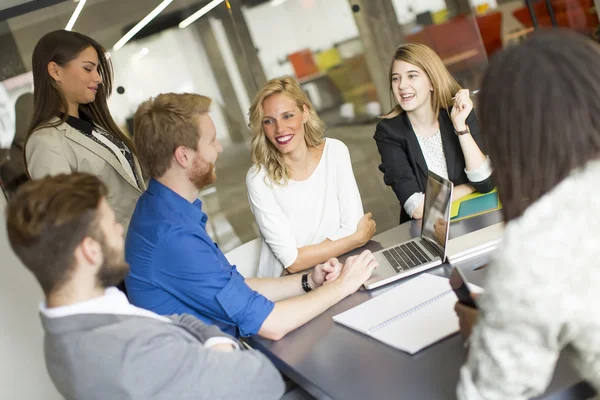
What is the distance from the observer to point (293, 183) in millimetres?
2861

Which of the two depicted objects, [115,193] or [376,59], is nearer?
[115,193]

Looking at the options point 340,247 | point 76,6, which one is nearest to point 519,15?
point 76,6

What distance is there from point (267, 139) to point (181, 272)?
112cm

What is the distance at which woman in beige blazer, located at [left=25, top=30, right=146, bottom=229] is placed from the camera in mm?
2891

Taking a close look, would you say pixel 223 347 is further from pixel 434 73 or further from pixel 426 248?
pixel 434 73

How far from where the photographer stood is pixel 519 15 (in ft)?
23.1

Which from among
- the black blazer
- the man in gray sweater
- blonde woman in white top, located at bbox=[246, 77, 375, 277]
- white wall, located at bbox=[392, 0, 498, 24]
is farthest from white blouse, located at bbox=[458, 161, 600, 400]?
white wall, located at bbox=[392, 0, 498, 24]

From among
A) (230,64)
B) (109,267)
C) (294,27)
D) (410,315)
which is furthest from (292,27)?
(109,267)

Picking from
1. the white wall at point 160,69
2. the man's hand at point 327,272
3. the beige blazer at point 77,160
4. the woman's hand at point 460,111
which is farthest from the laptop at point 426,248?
the white wall at point 160,69

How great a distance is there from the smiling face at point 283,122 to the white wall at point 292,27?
9.38 feet

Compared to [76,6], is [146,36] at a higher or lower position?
lower

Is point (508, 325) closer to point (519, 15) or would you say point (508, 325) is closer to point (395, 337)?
point (395, 337)

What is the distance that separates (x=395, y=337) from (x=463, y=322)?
0.85 ft

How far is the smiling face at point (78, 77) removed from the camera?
2.95m
